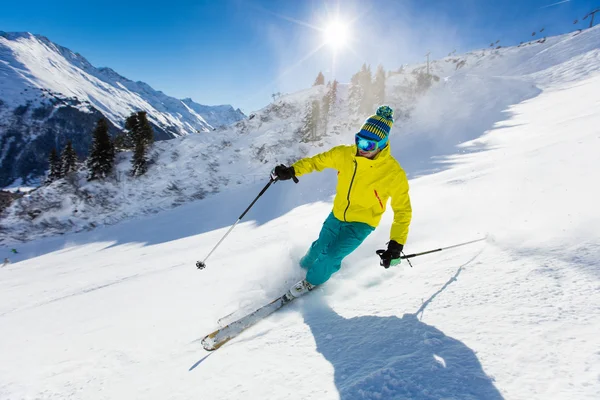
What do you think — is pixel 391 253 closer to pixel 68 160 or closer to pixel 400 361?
pixel 400 361

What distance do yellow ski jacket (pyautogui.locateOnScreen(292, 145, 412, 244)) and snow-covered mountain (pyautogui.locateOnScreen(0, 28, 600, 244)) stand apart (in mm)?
13488

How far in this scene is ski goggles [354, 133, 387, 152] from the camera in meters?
3.78

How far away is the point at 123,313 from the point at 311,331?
344cm

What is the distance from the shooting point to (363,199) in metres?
4.08

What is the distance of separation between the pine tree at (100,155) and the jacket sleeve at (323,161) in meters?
32.9

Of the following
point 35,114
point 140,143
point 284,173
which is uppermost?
point 35,114

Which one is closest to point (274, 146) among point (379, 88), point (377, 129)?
point (379, 88)

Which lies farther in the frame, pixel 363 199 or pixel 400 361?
pixel 363 199

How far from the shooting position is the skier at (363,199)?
148 inches

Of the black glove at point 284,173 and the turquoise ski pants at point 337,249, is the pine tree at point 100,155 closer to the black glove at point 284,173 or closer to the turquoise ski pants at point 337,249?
the black glove at point 284,173

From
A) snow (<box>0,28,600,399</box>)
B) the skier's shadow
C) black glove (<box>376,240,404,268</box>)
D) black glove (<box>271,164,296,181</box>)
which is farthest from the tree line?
the skier's shadow

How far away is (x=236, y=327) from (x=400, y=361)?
1.97 m

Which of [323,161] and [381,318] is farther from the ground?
[323,161]

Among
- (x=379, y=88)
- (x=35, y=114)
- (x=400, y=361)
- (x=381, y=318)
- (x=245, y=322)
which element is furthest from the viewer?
(x=35, y=114)
